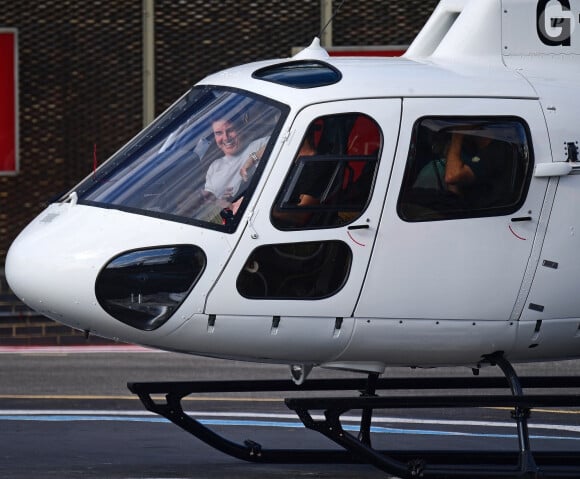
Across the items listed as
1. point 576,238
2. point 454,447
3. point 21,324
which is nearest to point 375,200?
point 576,238

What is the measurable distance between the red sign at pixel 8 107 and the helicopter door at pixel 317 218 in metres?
11.1

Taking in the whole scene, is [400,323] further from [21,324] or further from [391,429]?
[21,324]

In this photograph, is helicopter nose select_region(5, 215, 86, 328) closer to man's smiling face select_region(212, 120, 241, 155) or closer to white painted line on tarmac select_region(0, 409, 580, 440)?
man's smiling face select_region(212, 120, 241, 155)

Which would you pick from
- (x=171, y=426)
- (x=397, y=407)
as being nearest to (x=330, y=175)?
(x=397, y=407)

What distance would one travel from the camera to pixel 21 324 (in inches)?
662

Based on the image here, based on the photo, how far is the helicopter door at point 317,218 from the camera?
325 inches

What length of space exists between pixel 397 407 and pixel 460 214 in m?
1.06

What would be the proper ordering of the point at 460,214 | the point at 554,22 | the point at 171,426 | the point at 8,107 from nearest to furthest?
1. the point at 460,214
2. the point at 554,22
3. the point at 171,426
4. the point at 8,107

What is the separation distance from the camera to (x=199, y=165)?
8383 mm

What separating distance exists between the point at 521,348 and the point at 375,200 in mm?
1187

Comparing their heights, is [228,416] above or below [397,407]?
below

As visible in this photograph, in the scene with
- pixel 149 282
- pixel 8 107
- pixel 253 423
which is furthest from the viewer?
pixel 8 107

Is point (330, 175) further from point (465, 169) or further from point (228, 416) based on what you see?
point (228, 416)

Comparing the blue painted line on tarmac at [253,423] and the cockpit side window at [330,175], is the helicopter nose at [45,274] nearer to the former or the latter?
the cockpit side window at [330,175]
